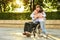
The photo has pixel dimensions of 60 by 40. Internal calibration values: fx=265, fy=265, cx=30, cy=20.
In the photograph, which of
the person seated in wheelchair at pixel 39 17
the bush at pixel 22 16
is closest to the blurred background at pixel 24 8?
the bush at pixel 22 16

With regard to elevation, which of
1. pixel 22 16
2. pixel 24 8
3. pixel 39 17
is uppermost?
pixel 39 17

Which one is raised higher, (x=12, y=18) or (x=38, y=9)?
(x=38, y=9)

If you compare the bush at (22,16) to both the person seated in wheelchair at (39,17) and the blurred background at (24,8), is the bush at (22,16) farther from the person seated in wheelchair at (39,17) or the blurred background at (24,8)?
the person seated in wheelchair at (39,17)

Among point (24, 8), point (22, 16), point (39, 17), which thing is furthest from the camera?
point (24, 8)

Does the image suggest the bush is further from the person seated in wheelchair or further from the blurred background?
the person seated in wheelchair

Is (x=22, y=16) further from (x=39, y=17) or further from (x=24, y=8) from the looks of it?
(x=39, y=17)

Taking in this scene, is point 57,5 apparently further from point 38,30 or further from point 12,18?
point 38,30

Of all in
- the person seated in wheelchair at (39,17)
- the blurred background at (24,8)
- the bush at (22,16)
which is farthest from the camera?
the blurred background at (24,8)

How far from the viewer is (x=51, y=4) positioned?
29.8 meters

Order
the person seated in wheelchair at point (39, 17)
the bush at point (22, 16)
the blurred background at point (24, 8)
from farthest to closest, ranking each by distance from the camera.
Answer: the blurred background at point (24, 8)
the bush at point (22, 16)
the person seated in wheelchair at point (39, 17)

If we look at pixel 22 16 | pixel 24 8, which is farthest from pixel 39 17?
pixel 24 8

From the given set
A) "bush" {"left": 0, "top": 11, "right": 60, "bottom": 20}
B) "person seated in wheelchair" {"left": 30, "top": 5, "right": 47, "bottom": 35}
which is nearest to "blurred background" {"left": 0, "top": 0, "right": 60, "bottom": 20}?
"bush" {"left": 0, "top": 11, "right": 60, "bottom": 20}

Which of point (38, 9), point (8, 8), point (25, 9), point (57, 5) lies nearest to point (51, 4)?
point (57, 5)

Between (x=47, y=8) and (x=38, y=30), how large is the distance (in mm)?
14833
